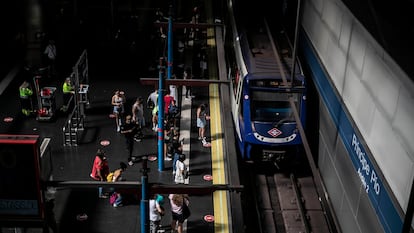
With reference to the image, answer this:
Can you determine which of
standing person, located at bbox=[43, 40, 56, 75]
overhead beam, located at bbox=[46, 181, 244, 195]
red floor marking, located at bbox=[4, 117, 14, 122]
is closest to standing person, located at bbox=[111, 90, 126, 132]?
red floor marking, located at bbox=[4, 117, 14, 122]

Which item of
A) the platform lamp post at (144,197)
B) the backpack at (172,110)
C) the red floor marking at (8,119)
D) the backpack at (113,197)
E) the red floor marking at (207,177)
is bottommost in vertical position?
the red floor marking at (207,177)

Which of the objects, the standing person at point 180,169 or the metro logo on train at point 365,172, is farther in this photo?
the standing person at point 180,169

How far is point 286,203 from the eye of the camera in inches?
606

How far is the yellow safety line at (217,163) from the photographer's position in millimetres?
13494

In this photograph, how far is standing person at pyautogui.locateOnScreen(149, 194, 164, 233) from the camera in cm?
1233

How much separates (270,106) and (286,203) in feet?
9.42

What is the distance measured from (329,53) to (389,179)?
6654 millimetres

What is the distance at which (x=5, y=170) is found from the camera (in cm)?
863

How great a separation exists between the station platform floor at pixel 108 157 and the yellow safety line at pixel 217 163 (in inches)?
2.1

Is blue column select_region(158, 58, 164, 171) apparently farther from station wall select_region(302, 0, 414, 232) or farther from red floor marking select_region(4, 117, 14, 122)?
red floor marking select_region(4, 117, 14, 122)

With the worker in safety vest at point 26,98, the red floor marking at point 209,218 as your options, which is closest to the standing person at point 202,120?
the red floor marking at point 209,218

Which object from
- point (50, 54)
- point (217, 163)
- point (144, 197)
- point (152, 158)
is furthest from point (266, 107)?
point (50, 54)

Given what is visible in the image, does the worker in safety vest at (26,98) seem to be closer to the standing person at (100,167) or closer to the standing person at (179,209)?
the standing person at (100,167)

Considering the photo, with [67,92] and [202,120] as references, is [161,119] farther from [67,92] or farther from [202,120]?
[67,92]
